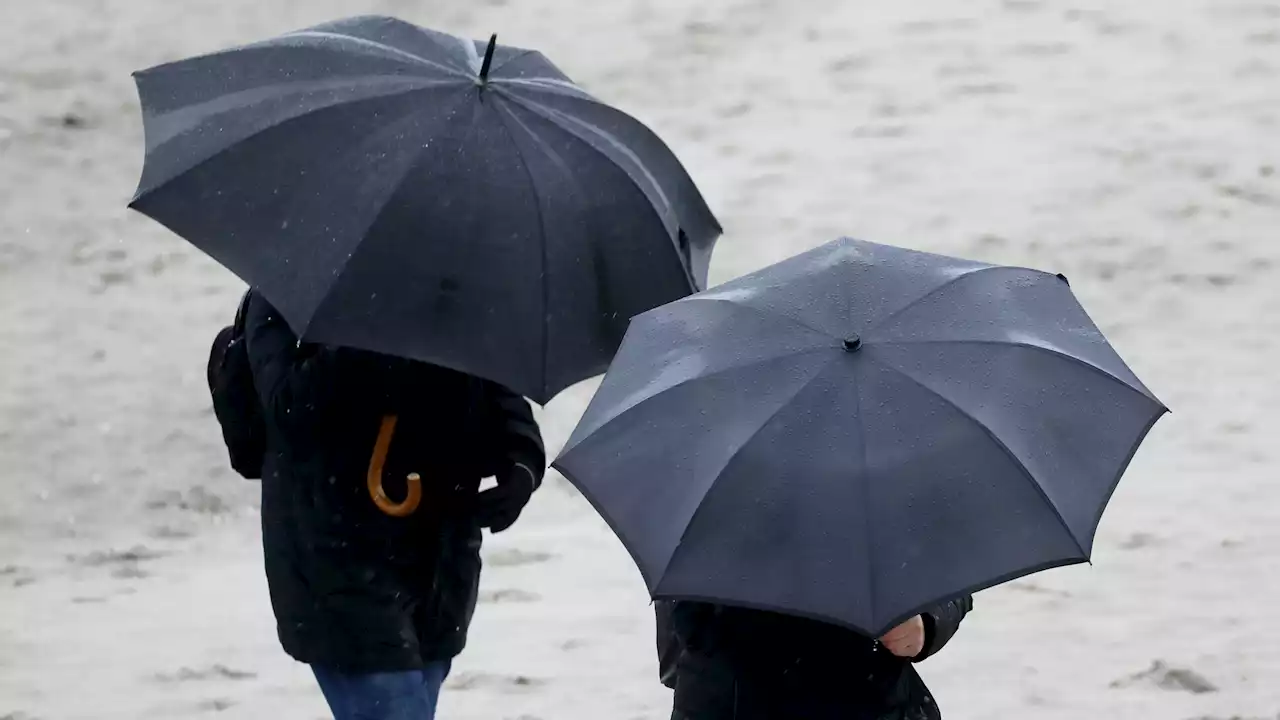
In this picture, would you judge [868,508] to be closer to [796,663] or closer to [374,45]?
[796,663]

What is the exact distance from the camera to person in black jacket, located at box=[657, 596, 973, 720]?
274 cm

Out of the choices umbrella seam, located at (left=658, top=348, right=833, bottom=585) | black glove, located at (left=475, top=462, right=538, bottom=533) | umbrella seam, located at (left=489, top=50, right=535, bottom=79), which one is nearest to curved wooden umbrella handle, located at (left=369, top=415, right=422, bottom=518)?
black glove, located at (left=475, top=462, right=538, bottom=533)

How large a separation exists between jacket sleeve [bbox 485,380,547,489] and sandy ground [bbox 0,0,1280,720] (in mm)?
2205

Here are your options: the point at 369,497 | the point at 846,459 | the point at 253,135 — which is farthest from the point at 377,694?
the point at 846,459

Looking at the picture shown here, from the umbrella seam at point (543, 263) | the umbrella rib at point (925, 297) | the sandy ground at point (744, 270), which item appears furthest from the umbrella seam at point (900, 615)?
the sandy ground at point (744, 270)

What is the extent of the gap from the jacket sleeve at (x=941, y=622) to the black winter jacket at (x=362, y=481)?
33.4 inches

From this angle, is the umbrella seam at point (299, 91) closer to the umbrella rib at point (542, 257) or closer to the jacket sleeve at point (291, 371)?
the umbrella rib at point (542, 257)

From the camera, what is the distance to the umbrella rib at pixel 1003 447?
243cm

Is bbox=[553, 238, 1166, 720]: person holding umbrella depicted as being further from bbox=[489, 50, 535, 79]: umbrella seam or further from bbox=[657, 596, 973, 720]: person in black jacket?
bbox=[489, 50, 535, 79]: umbrella seam

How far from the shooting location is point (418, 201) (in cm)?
306

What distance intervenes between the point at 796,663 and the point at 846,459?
1.44ft

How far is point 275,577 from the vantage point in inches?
131

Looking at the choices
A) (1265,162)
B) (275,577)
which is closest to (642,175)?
(275,577)

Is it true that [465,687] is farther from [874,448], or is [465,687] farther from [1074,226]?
[1074,226]
